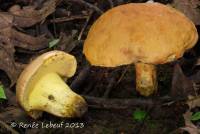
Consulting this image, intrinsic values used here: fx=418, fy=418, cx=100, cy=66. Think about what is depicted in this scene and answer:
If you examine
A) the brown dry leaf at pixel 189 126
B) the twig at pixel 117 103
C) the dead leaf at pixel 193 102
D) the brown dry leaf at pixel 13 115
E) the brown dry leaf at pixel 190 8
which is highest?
the brown dry leaf at pixel 190 8

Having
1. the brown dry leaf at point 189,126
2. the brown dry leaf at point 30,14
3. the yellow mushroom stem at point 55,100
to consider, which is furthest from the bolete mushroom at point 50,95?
the brown dry leaf at point 30,14

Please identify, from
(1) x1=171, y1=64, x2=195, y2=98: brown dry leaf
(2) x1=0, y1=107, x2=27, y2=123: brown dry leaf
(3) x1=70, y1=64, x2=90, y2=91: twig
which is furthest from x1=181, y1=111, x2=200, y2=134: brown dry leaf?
(2) x1=0, y1=107, x2=27, y2=123: brown dry leaf

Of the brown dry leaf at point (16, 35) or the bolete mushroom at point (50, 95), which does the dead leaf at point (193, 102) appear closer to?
the bolete mushroom at point (50, 95)

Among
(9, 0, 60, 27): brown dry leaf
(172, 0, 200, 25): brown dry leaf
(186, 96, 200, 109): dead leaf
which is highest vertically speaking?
(172, 0, 200, 25): brown dry leaf

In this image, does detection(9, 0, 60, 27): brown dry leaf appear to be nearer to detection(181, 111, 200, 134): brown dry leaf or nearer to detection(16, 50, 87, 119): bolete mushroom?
detection(16, 50, 87, 119): bolete mushroom

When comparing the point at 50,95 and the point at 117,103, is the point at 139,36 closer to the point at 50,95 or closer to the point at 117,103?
the point at 117,103

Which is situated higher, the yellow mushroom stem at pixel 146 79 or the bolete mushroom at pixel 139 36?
the bolete mushroom at pixel 139 36

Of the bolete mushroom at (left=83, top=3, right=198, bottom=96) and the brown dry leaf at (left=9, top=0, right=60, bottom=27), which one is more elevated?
the bolete mushroom at (left=83, top=3, right=198, bottom=96)
